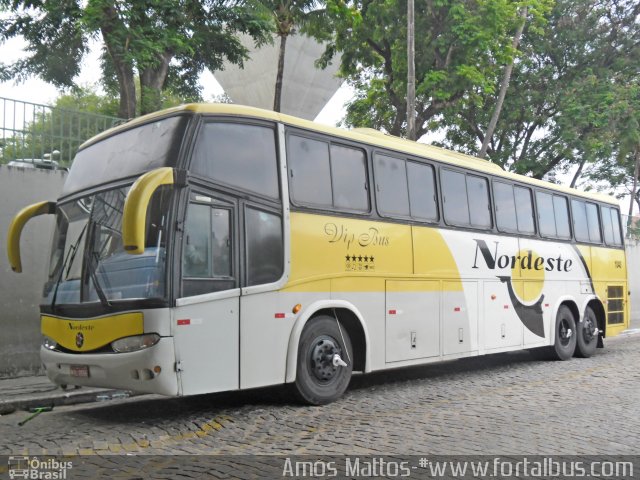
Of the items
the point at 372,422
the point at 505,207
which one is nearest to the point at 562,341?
the point at 505,207

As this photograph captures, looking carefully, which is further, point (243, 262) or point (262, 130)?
point (262, 130)

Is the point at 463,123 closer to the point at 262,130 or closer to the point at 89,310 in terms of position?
the point at 262,130

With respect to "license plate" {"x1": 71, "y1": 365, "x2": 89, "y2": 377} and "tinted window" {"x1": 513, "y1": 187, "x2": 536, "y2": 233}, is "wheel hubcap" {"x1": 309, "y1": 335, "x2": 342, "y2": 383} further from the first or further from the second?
"tinted window" {"x1": 513, "y1": 187, "x2": 536, "y2": 233}

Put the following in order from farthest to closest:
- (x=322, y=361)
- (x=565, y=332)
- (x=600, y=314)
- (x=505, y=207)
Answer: (x=600, y=314) → (x=565, y=332) → (x=505, y=207) → (x=322, y=361)

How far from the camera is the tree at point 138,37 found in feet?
48.9

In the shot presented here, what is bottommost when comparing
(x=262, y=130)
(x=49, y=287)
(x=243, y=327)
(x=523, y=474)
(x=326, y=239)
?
(x=523, y=474)

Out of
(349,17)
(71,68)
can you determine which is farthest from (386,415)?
(71,68)

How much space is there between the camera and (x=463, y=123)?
24422 mm

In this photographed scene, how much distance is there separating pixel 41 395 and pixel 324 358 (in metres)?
3.78

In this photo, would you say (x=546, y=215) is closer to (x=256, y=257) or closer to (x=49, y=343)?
(x=256, y=257)

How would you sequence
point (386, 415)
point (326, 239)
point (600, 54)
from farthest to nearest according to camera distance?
point (600, 54)
point (326, 239)
point (386, 415)

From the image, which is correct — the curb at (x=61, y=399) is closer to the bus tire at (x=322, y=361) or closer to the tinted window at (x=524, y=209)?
the bus tire at (x=322, y=361)

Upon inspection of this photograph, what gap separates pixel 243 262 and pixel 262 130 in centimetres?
157

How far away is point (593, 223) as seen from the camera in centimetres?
1438
